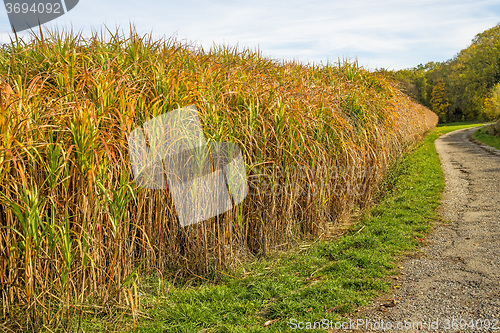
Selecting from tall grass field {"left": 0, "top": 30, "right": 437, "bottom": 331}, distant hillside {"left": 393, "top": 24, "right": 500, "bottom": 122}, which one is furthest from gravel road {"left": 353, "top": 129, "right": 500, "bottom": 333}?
distant hillside {"left": 393, "top": 24, "right": 500, "bottom": 122}

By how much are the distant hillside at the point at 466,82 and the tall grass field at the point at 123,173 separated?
3132 cm

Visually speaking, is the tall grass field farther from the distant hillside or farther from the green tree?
the green tree

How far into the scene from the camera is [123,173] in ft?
8.63

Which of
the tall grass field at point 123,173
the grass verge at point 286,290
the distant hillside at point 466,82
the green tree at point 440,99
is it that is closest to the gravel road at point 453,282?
the grass verge at point 286,290

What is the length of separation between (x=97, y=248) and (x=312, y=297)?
66.3 inches

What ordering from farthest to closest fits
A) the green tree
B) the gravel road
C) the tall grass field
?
the green tree < the gravel road < the tall grass field

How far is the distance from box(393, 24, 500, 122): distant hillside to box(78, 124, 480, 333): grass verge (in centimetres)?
3149

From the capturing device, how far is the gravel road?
2537 mm

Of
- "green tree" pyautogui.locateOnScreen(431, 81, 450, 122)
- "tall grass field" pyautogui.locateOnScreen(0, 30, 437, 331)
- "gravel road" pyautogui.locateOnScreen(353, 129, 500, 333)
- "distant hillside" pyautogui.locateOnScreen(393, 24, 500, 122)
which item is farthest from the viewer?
"green tree" pyautogui.locateOnScreen(431, 81, 450, 122)

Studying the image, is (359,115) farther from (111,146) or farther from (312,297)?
(111,146)

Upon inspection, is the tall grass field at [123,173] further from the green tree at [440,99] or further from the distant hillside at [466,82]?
the green tree at [440,99]

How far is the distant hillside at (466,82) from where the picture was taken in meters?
36.5

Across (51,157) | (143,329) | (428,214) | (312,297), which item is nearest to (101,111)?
(51,157)

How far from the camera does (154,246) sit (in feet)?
9.84
